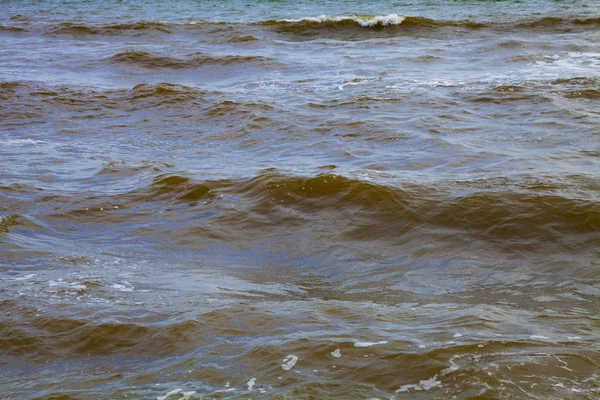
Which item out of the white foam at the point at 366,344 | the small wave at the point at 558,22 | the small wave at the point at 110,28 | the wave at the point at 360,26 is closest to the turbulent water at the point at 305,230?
the white foam at the point at 366,344

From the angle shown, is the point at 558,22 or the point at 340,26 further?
the point at 340,26

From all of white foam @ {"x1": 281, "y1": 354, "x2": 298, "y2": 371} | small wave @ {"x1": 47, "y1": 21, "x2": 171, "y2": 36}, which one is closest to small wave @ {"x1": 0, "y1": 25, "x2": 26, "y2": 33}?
small wave @ {"x1": 47, "y1": 21, "x2": 171, "y2": 36}

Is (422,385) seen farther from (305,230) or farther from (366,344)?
(305,230)

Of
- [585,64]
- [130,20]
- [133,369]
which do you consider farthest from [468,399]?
[130,20]

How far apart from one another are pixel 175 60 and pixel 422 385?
1129 cm

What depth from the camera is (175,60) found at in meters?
13.7

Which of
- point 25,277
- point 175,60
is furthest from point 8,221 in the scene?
point 175,60

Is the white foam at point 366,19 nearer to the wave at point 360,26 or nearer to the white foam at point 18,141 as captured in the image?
the wave at point 360,26

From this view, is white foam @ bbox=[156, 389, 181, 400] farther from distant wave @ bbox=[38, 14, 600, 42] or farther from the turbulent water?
distant wave @ bbox=[38, 14, 600, 42]

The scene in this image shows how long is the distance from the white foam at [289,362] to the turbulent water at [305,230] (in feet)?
0.04

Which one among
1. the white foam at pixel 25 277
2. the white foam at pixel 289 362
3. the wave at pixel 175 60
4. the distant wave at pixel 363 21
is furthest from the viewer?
the distant wave at pixel 363 21

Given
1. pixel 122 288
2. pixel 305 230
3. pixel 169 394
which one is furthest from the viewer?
pixel 305 230

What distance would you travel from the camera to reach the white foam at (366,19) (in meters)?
18.4

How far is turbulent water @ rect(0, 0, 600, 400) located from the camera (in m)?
3.42
